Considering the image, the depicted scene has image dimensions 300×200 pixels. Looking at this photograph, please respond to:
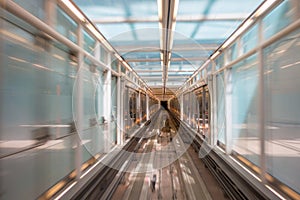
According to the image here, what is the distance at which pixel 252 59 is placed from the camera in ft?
9.23

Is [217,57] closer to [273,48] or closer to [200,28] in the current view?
[200,28]

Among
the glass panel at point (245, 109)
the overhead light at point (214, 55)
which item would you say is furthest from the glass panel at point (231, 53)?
the overhead light at point (214, 55)

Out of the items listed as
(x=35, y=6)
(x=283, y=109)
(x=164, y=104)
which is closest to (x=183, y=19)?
(x=283, y=109)

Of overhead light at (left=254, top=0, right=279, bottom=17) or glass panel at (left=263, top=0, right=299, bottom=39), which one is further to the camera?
overhead light at (left=254, top=0, right=279, bottom=17)

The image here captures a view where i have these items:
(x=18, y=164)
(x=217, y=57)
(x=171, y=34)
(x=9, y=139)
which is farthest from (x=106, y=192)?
(x=217, y=57)

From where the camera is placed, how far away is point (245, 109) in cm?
317

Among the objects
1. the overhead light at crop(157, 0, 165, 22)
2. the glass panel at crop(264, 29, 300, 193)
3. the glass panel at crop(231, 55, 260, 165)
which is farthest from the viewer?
the glass panel at crop(231, 55, 260, 165)

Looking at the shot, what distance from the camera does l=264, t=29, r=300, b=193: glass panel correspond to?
6.14 ft

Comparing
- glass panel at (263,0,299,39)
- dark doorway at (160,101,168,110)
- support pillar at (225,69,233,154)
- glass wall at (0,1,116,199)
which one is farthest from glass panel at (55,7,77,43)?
dark doorway at (160,101,168,110)

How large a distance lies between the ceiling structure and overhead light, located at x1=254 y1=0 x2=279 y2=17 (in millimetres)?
64

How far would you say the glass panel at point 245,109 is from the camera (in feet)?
9.09

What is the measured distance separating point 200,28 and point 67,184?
307 cm

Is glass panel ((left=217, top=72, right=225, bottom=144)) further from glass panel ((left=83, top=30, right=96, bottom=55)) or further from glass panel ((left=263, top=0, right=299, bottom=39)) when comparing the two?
glass panel ((left=83, top=30, right=96, bottom=55))

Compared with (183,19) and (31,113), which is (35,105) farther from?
(183,19)
